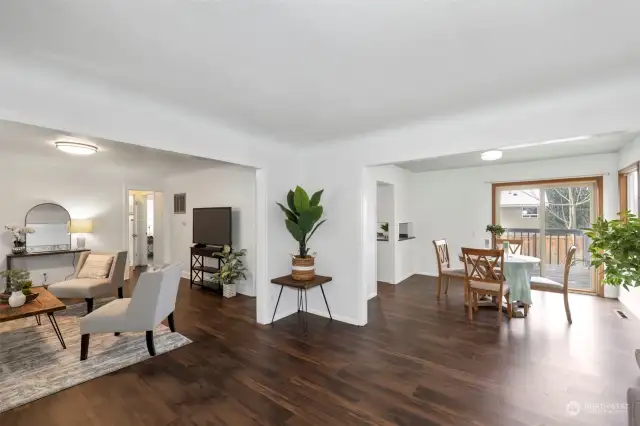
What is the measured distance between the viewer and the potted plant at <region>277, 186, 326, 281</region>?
369 cm

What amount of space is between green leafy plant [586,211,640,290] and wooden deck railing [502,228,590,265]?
4540 millimetres

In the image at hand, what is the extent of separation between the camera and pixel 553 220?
586 cm

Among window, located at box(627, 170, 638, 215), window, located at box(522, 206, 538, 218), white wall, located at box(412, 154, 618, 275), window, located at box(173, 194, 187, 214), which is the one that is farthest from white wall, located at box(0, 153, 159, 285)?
window, located at box(627, 170, 638, 215)

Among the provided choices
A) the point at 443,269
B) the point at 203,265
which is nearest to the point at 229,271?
the point at 203,265

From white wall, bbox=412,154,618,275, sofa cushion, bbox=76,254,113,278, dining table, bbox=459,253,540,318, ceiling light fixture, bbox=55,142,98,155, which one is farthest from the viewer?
white wall, bbox=412,154,618,275

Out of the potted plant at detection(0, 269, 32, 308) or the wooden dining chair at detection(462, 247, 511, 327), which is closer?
the potted plant at detection(0, 269, 32, 308)

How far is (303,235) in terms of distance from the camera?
3.81 meters

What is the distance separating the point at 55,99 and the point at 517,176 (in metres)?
6.99

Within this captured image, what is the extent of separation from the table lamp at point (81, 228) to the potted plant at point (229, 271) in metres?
2.74

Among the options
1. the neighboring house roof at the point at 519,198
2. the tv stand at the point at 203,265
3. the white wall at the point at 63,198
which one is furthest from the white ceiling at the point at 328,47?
→ the neighboring house roof at the point at 519,198

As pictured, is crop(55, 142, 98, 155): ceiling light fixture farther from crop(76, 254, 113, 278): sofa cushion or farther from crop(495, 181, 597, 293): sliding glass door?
crop(495, 181, 597, 293): sliding glass door

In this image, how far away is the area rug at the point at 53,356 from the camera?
2457 mm

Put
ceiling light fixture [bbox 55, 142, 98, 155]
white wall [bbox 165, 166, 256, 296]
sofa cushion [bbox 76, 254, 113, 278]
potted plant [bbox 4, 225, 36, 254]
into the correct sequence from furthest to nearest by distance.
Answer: white wall [bbox 165, 166, 256, 296], potted plant [bbox 4, 225, 36, 254], sofa cushion [bbox 76, 254, 113, 278], ceiling light fixture [bbox 55, 142, 98, 155]

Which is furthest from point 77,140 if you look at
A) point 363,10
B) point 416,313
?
point 416,313
